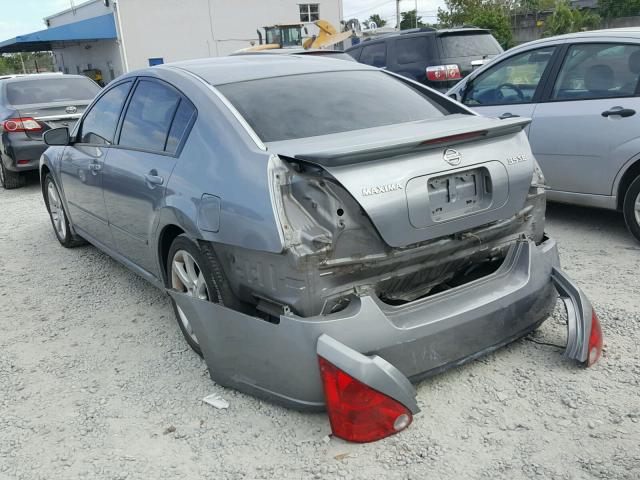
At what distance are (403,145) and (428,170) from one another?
0.18m

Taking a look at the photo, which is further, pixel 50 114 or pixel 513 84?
pixel 50 114

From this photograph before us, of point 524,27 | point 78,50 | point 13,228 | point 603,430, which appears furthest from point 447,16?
point 603,430

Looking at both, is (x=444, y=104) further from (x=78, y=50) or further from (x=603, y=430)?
(x=78, y=50)

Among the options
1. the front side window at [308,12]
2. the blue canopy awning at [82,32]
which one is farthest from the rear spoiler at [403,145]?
the front side window at [308,12]

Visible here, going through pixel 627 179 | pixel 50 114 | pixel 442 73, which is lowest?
pixel 627 179

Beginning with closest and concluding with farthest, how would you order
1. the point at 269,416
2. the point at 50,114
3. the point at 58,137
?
the point at 269,416 < the point at 58,137 < the point at 50,114

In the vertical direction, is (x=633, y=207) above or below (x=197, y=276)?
below

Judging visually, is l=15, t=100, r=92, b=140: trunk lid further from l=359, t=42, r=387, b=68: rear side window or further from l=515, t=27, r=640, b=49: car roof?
l=515, t=27, r=640, b=49: car roof

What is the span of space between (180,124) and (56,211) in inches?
125

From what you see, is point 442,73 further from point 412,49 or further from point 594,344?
point 594,344

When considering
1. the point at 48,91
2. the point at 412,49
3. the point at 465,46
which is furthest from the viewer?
the point at 412,49

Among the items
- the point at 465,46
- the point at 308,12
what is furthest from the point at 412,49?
the point at 308,12

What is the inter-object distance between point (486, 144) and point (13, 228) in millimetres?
5919

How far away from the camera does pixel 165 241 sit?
357 cm
